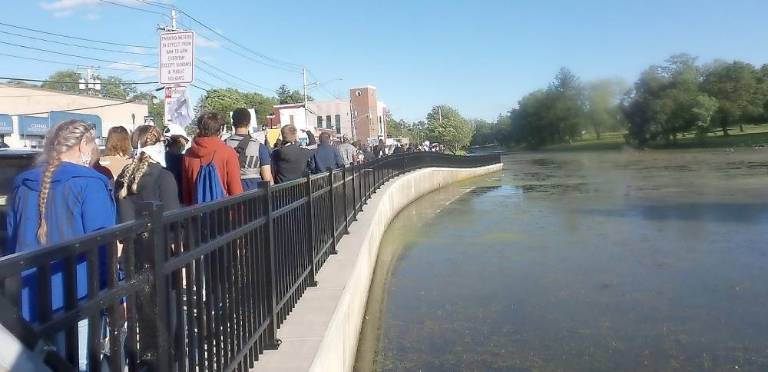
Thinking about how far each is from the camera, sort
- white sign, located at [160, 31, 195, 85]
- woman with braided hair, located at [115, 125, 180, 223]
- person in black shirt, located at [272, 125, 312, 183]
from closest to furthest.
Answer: woman with braided hair, located at [115, 125, 180, 223] < person in black shirt, located at [272, 125, 312, 183] < white sign, located at [160, 31, 195, 85]

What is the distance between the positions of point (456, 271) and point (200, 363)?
593cm

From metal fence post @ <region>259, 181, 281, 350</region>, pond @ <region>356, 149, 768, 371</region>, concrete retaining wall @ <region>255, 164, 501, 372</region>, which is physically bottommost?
pond @ <region>356, 149, 768, 371</region>

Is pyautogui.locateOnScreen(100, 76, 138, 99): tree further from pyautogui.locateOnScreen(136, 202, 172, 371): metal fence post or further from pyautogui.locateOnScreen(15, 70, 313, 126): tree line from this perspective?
pyautogui.locateOnScreen(136, 202, 172, 371): metal fence post

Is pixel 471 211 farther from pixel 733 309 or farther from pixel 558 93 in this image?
pixel 558 93

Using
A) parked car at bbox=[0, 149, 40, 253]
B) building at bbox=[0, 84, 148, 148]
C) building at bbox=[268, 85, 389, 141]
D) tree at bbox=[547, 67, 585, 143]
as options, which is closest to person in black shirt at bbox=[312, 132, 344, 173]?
parked car at bbox=[0, 149, 40, 253]

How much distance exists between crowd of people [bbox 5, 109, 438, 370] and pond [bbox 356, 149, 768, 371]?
76.2 inches

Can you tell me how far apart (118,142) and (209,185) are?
905 mm

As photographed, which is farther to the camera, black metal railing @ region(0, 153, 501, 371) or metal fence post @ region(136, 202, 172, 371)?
metal fence post @ region(136, 202, 172, 371)

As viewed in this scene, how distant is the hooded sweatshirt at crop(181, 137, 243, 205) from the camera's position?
530 cm

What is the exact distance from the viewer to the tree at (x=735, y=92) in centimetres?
7288

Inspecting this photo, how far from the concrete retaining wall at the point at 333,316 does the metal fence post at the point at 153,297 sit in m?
1.38

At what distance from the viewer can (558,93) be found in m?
82.4

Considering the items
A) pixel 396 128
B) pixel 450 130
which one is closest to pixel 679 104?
pixel 450 130

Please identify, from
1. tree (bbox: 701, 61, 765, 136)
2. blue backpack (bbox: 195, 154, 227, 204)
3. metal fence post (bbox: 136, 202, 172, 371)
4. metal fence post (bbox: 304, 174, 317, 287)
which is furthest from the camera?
tree (bbox: 701, 61, 765, 136)
